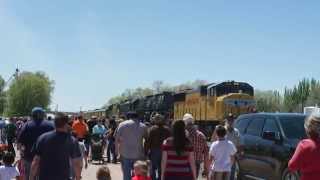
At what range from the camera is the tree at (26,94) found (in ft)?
431

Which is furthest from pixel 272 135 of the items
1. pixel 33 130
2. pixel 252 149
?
pixel 33 130

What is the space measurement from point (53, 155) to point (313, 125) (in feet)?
12.8

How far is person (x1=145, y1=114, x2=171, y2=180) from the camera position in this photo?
41.3ft

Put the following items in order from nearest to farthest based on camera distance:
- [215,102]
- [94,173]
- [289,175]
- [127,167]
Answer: [289,175]
[127,167]
[94,173]
[215,102]

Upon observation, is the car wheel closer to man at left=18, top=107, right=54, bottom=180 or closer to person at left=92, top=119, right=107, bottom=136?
man at left=18, top=107, right=54, bottom=180

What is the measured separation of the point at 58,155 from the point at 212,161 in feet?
14.2

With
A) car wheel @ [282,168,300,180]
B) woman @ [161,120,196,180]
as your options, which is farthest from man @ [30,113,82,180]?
car wheel @ [282,168,300,180]

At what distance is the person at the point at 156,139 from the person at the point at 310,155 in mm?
5733

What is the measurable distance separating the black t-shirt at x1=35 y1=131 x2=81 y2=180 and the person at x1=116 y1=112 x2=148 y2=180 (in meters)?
4.10

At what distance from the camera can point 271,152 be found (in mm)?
13625

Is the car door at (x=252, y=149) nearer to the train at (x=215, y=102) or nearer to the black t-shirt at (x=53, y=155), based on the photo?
the black t-shirt at (x=53, y=155)

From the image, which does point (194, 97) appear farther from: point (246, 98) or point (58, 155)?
point (58, 155)

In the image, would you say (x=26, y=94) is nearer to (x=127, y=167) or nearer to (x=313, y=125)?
(x=127, y=167)

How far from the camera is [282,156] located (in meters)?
13.1
